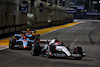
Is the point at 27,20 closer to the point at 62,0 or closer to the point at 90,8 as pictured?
the point at 62,0

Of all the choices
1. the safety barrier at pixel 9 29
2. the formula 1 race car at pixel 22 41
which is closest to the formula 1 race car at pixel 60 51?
the formula 1 race car at pixel 22 41

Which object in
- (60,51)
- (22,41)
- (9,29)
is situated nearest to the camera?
(60,51)

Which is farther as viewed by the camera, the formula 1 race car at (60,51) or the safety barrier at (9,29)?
the safety barrier at (9,29)

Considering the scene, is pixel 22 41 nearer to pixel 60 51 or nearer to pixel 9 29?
pixel 60 51

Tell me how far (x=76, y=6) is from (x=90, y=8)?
959 centimetres

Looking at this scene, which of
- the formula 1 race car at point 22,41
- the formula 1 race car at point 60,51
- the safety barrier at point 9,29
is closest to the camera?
the formula 1 race car at point 60,51

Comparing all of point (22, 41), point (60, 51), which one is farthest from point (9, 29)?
point (60, 51)

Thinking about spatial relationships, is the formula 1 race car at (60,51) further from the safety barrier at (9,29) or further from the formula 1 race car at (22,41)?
the safety barrier at (9,29)

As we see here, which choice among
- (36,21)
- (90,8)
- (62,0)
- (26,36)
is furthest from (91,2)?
(26,36)

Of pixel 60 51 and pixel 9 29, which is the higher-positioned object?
pixel 60 51

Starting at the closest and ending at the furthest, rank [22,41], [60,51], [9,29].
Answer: [60,51], [22,41], [9,29]

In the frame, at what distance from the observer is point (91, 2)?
5832 inches

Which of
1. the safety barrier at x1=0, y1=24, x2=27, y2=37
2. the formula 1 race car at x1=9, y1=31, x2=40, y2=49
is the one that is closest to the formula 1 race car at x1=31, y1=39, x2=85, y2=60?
the formula 1 race car at x1=9, y1=31, x2=40, y2=49

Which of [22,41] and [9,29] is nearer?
[22,41]
